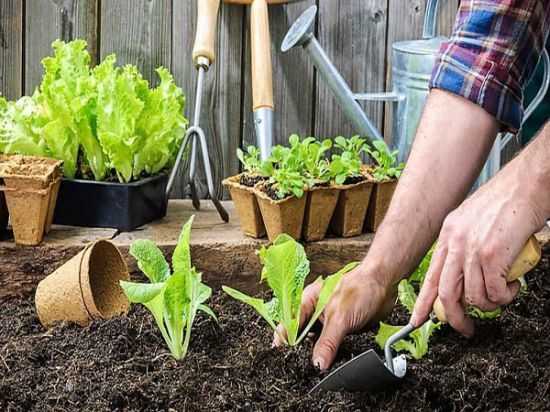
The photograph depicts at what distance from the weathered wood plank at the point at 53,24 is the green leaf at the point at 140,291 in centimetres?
124

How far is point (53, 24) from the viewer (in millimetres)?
2816

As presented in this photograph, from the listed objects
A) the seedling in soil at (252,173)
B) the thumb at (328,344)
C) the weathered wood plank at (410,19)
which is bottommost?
the thumb at (328,344)

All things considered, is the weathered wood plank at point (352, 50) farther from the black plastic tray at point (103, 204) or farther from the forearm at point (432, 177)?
the forearm at point (432, 177)

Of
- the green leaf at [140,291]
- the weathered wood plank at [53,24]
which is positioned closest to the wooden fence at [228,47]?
the weathered wood plank at [53,24]

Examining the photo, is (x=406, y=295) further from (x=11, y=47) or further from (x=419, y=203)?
(x=11, y=47)

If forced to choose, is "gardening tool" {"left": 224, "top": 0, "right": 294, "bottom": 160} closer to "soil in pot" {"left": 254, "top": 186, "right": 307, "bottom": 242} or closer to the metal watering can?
the metal watering can

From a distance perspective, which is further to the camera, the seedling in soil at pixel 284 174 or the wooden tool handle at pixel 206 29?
the wooden tool handle at pixel 206 29

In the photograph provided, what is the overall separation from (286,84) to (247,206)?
2.10ft

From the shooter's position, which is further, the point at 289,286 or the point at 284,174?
the point at 284,174

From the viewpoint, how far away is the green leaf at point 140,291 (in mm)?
1749

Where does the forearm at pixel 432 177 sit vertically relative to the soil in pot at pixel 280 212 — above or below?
above

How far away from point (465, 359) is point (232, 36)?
132 cm

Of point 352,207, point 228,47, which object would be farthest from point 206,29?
point 352,207

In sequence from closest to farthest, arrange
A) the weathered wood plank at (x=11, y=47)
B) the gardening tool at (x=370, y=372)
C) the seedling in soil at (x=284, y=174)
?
the gardening tool at (x=370, y=372), the seedling in soil at (x=284, y=174), the weathered wood plank at (x=11, y=47)
